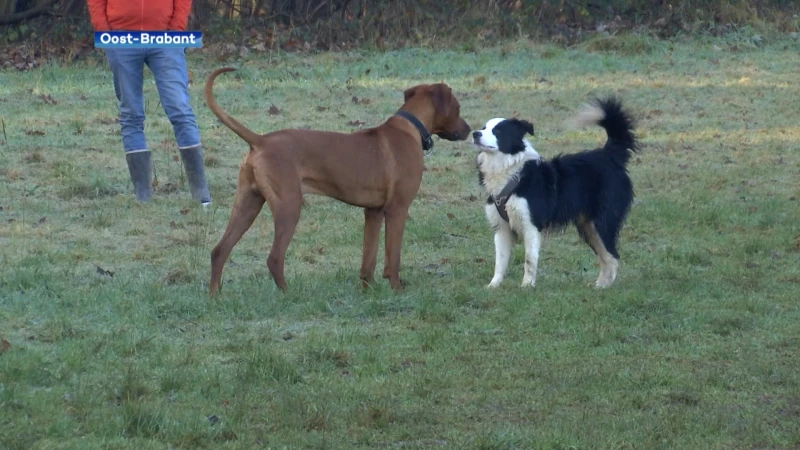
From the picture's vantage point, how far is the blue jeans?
9.54 meters

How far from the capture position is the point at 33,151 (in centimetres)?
1148

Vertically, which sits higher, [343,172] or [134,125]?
[343,172]

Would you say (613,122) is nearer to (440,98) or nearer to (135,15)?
(440,98)

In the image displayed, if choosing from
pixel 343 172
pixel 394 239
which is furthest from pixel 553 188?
pixel 343 172

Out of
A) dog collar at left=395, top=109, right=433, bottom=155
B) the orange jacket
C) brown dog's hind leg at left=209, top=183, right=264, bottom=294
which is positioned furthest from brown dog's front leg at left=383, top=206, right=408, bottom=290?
the orange jacket

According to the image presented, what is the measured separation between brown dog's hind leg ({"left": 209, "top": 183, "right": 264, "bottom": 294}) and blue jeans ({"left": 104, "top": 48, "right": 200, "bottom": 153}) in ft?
8.80

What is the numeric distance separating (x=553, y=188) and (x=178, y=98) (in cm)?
348

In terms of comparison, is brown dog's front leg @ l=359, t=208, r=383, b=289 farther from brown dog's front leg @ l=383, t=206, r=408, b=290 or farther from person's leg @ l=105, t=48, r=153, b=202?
person's leg @ l=105, t=48, r=153, b=202

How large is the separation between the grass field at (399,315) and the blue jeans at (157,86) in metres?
0.56

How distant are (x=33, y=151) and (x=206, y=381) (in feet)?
22.6

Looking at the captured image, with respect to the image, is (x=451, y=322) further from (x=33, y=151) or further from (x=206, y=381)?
(x=33, y=151)

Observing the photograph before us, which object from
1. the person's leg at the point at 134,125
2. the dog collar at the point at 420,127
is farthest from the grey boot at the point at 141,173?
the dog collar at the point at 420,127

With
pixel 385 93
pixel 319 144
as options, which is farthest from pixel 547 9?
pixel 319 144

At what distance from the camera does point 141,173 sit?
984 centimetres
